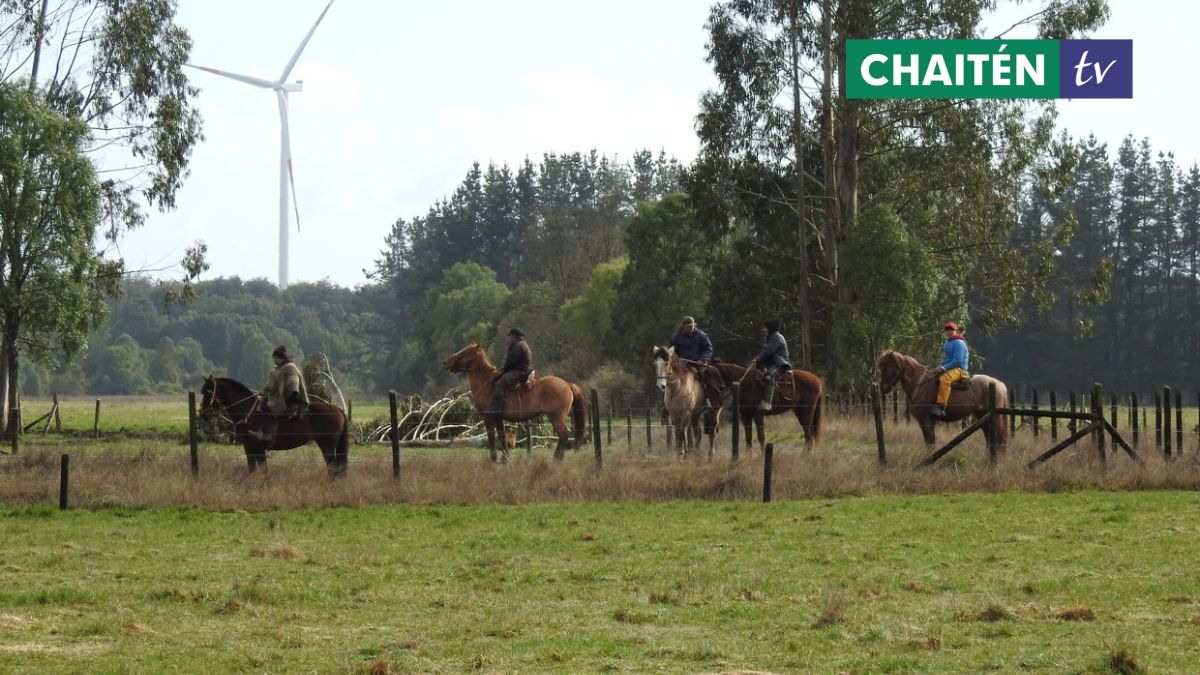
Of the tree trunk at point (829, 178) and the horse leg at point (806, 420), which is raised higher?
the tree trunk at point (829, 178)

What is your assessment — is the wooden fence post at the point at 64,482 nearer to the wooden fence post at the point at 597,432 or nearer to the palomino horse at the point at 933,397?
the wooden fence post at the point at 597,432

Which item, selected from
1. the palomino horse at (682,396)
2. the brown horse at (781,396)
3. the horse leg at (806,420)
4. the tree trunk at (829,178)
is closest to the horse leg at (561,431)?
the palomino horse at (682,396)

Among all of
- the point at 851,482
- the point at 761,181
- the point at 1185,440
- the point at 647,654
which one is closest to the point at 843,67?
the point at 761,181

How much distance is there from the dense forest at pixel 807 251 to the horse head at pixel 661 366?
19.2 metres

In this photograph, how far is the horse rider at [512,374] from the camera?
27125mm

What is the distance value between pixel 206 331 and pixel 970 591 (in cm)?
16029

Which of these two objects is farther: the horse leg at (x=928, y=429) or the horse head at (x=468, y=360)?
the horse head at (x=468, y=360)

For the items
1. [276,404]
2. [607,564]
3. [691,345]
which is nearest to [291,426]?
[276,404]

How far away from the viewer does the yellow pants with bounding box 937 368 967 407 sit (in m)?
27.1

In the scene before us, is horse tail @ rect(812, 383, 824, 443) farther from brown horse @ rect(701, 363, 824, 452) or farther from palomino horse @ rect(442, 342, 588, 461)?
palomino horse @ rect(442, 342, 588, 461)

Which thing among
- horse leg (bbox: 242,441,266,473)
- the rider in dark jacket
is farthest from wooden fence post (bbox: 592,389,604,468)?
horse leg (bbox: 242,441,266,473)

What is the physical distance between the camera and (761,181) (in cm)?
5003

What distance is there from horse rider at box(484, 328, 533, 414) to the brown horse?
303 cm

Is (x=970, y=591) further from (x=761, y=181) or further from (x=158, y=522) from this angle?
(x=761, y=181)
